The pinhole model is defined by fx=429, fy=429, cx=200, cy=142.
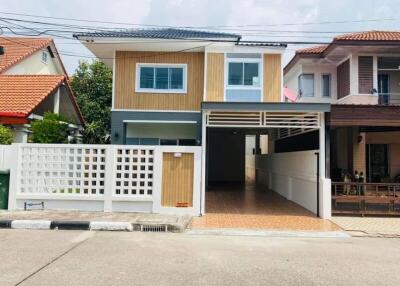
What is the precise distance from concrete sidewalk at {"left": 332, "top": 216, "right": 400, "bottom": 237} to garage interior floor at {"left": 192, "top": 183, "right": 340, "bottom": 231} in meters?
0.41

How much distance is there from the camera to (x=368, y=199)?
12.8m

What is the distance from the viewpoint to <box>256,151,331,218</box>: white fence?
1284 centimetres

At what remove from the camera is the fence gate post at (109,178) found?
12383 millimetres

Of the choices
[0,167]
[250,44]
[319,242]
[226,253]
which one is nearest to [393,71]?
[250,44]

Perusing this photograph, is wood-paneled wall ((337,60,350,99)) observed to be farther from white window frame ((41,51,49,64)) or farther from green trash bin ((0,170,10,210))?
white window frame ((41,51,49,64))

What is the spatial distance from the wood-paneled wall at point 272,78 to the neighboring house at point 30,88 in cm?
862

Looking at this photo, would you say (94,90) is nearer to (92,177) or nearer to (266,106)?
(92,177)

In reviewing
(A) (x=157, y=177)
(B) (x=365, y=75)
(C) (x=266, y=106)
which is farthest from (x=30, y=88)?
(B) (x=365, y=75)

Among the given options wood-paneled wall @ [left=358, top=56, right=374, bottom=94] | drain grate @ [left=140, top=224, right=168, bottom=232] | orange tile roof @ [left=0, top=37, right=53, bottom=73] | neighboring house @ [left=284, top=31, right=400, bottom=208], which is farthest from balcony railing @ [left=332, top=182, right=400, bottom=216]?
orange tile roof @ [left=0, top=37, right=53, bottom=73]

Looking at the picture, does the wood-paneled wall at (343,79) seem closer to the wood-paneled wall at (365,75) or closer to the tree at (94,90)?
the wood-paneled wall at (365,75)

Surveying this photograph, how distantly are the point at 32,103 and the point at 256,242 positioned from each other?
37.6ft

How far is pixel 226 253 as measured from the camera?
7871 millimetres

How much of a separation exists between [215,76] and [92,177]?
7.20 meters

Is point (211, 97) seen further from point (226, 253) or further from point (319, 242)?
point (226, 253)
